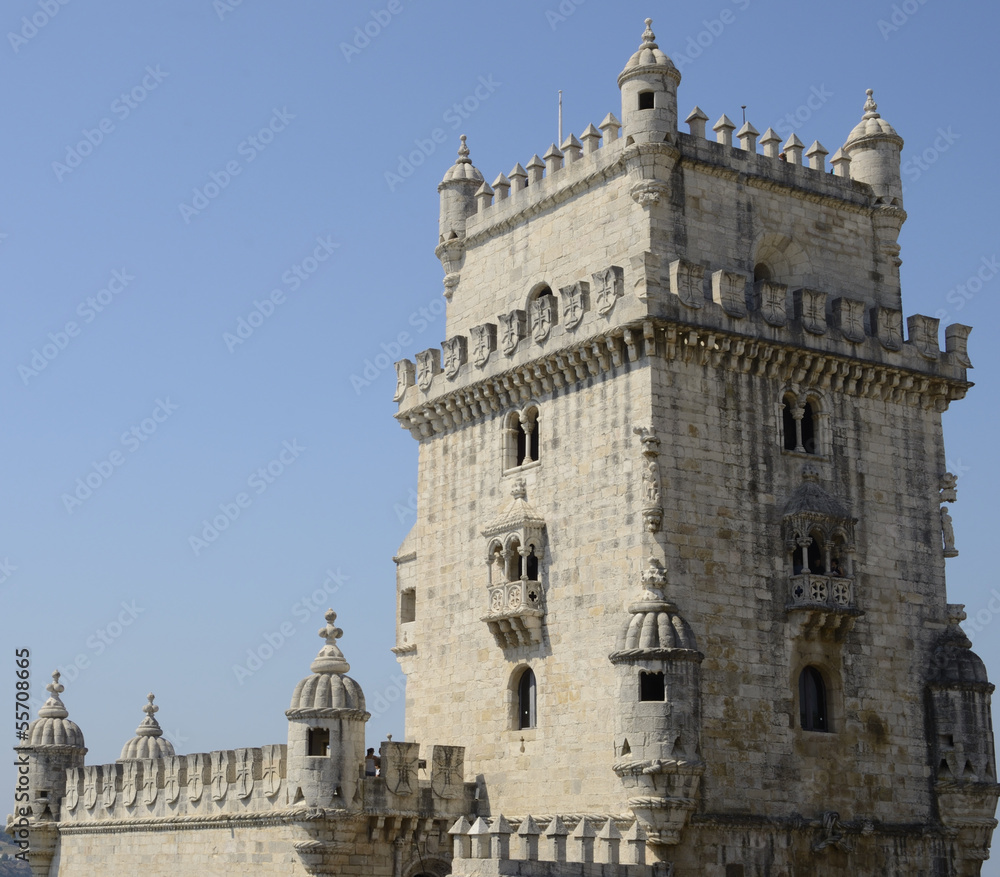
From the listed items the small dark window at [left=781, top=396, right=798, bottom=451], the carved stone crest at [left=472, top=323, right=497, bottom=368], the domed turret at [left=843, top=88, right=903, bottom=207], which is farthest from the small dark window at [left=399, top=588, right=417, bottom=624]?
the domed turret at [left=843, top=88, right=903, bottom=207]

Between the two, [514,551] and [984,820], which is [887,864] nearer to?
[984,820]

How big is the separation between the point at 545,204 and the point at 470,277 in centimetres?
350

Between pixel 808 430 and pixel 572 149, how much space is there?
29.9 feet

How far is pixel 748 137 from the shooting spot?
130ft

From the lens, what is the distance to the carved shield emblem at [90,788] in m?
45.7

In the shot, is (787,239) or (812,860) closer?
(812,860)

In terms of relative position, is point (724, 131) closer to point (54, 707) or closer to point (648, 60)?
point (648, 60)

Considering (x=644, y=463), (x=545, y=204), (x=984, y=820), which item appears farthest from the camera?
(x=545, y=204)

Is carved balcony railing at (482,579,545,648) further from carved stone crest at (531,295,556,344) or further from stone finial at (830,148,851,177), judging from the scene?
stone finial at (830,148,851,177)

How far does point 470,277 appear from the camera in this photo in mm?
43188

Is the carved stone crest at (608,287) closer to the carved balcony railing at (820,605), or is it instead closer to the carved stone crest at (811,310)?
the carved stone crest at (811,310)

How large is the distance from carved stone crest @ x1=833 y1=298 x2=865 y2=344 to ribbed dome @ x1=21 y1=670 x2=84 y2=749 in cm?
2658

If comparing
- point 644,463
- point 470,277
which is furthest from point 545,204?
point 644,463

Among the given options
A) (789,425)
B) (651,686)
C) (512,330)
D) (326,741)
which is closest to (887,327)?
(789,425)
